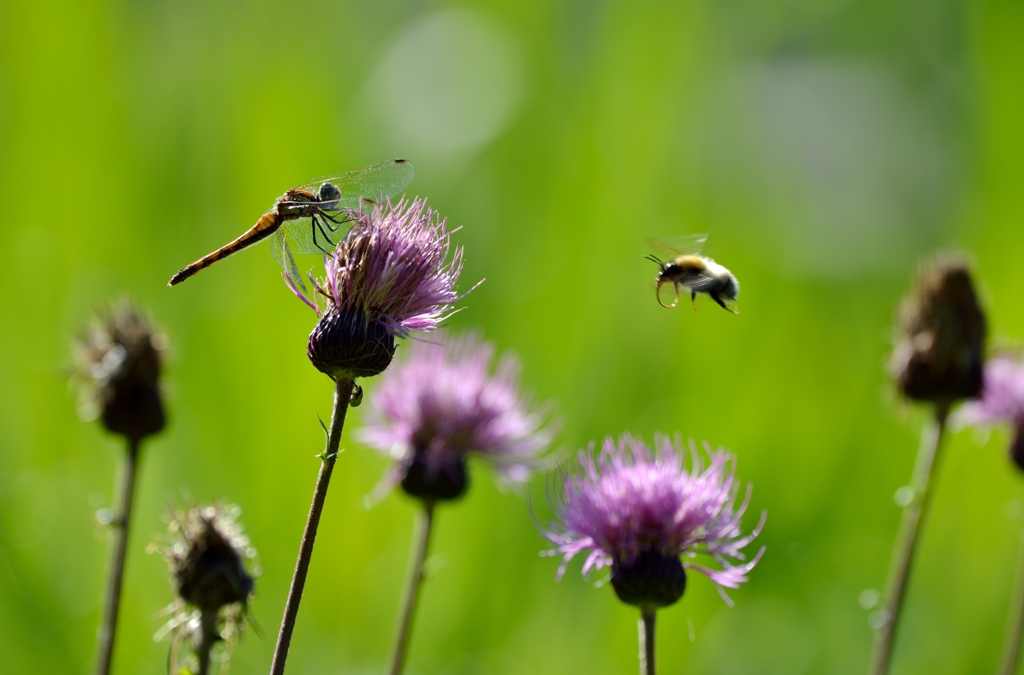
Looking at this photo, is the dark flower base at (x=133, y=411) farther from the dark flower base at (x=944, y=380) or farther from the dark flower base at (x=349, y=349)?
the dark flower base at (x=944, y=380)

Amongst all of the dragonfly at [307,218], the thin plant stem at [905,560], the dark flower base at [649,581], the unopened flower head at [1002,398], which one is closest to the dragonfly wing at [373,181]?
the dragonfly at [307,218]

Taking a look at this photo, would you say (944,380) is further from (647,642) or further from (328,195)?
(328,195)

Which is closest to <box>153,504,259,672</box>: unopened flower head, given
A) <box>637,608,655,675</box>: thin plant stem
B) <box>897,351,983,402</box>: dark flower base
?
<box>637,608,655,675</box>: thin plant stem

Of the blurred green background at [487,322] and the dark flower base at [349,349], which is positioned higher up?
the blurred green background at [487,322]

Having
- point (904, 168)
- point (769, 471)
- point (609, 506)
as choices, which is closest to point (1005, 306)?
point (769, 471)

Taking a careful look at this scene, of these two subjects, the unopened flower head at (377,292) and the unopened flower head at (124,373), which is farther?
the unopened flower head at (124,373)

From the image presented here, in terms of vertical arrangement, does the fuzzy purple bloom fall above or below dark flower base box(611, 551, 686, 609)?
above

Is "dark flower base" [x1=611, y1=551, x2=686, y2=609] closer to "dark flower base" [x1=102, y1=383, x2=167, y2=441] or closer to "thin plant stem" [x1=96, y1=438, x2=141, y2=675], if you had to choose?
"thin plant stem" [x1=96, y1=438, x2=141, y2=675]
